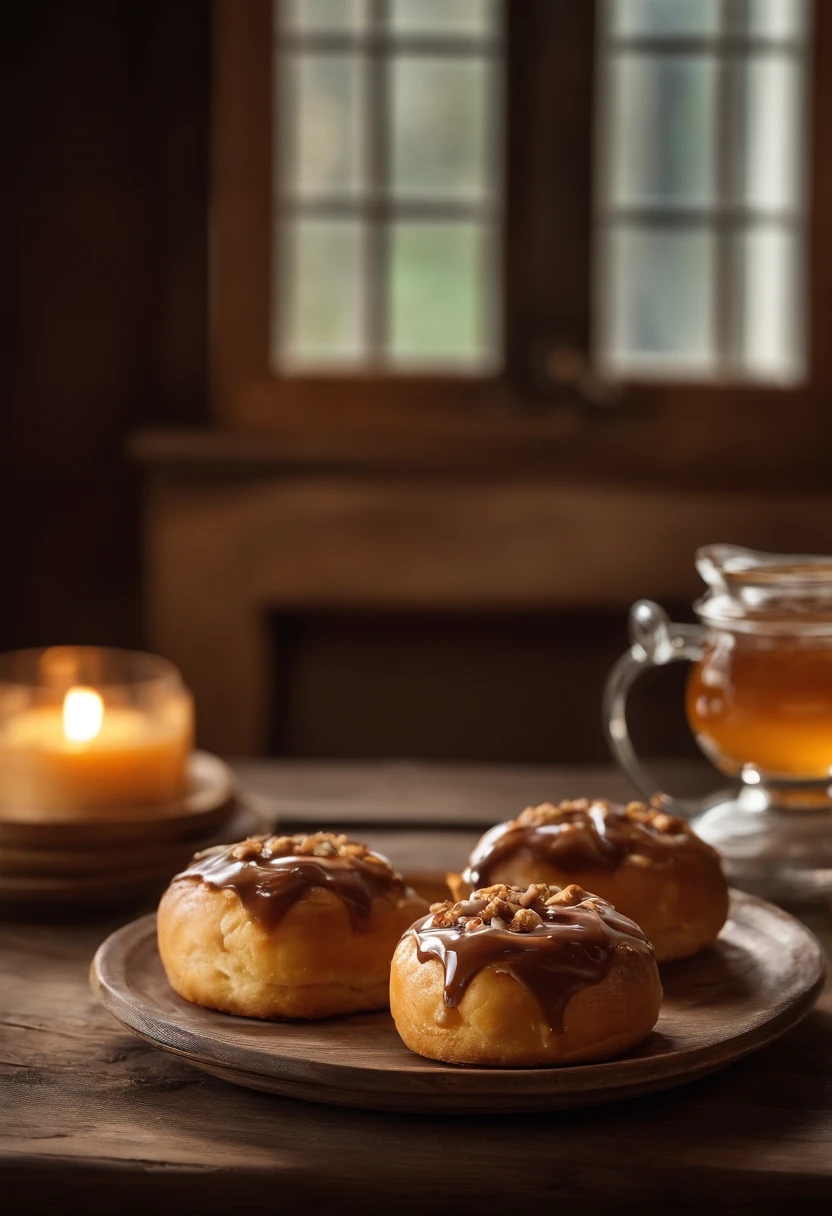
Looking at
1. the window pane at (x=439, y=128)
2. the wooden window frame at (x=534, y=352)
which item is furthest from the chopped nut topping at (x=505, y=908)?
the window pane at (x=439, y=128)

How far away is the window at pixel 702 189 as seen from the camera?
2.67 metres

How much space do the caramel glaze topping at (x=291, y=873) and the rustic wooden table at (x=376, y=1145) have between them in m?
0.10

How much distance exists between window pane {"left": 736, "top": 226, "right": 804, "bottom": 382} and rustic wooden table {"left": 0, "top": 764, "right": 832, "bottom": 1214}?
207 centimetres

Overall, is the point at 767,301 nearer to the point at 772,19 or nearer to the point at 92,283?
the point at 772,19

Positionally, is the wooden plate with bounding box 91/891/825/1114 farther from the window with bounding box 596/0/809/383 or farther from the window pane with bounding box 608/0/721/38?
the window pane with bounding box 608/0/721/38

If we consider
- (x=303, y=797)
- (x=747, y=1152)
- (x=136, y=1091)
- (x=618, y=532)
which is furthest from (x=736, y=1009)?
(x=618, y=532)

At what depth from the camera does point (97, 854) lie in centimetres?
110

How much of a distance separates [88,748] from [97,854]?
11cm

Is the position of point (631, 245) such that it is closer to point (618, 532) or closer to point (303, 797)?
point (618, 532)

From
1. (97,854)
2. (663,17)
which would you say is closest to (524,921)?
(97,854)

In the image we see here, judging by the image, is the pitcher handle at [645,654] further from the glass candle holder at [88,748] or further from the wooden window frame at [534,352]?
the wooden window frame at [534,352]

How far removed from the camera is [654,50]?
266cm

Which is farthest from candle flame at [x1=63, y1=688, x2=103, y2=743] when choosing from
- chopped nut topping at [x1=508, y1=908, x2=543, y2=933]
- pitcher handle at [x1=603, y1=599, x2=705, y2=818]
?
chopped nut topping at [x1=508, y1=908, x2=543, y2=933]

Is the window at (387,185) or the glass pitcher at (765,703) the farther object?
the window at (387,185)
